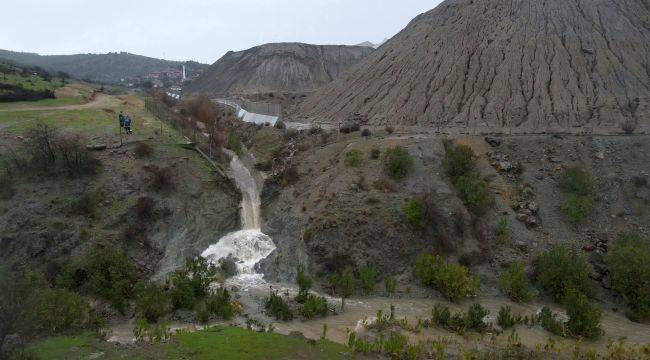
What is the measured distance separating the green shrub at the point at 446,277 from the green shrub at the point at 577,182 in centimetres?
1080

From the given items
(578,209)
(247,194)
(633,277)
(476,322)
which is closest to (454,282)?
(476,322)

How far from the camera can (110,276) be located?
22344 millimetres

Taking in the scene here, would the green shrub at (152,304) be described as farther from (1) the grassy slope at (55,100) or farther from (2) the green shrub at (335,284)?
(1) the grassy slope at (55,100)

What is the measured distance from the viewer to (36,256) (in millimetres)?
23703

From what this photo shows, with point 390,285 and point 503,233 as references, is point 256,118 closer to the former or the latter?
point 503,233

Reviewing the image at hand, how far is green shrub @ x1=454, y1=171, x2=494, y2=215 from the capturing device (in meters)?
29.1

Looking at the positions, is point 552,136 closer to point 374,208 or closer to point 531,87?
point 531,87

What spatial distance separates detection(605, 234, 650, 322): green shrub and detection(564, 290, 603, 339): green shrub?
4.11 m

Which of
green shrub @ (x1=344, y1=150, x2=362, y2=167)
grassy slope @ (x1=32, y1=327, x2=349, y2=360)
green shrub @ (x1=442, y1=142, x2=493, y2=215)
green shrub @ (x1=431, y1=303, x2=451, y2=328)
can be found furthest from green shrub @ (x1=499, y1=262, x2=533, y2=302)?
green shrub @ (x1=344, y1=150, x2=362, y2=167)

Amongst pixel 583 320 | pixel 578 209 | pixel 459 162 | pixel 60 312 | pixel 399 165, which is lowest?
pixel 60 312

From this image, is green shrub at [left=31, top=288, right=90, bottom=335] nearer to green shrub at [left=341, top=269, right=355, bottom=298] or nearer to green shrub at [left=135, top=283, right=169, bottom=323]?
green shrub at [left=135, top=283, right=169, bottom=323]

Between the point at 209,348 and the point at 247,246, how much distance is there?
12.5 metres

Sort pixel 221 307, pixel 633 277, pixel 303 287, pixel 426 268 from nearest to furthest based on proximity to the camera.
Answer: pixel 221 307 → pixel 303 287 → pixel 633 277 → pixel 426 268

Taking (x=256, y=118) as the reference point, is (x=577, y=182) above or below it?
below
